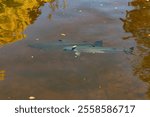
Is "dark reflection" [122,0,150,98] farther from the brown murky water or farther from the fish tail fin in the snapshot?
the fish tail fin

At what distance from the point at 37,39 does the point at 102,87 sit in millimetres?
3417

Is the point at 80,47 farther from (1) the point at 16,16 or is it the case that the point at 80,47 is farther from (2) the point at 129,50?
(1) the point at 16,16

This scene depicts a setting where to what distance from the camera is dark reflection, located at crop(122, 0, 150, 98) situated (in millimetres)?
8656

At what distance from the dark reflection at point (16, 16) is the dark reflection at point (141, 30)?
3.46 m

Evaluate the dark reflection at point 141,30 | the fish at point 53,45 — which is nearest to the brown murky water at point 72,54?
the dark reflection at point 141,30

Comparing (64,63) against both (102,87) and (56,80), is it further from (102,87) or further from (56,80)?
(102,87)

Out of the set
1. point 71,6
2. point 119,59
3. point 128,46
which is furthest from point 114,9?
point 119,59

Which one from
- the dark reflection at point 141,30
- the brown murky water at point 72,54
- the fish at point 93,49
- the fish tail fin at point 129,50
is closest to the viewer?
the brown murky water at point 72,54

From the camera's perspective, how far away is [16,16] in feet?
40.0

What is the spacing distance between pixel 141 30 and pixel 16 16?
4.54 metres

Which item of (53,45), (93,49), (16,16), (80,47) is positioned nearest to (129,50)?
(93,49)

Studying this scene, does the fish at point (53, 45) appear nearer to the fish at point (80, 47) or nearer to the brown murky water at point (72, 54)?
the fish at point (80, 47)

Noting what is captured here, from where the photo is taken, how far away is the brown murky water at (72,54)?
26.4 feet

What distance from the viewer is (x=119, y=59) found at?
30.2 ft
